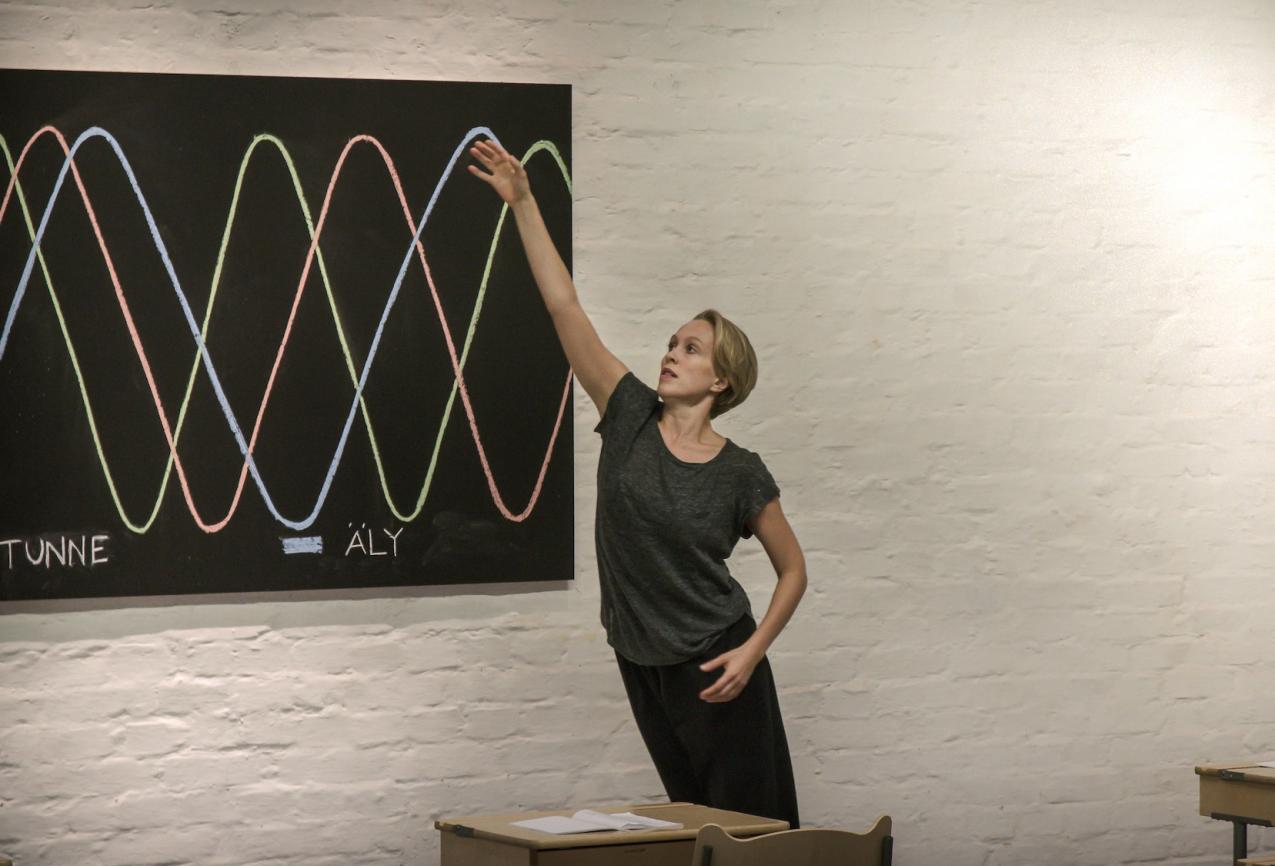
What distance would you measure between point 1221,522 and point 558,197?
8.06 feet

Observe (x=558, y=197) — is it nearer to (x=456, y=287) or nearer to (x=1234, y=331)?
(x=456, y=287)

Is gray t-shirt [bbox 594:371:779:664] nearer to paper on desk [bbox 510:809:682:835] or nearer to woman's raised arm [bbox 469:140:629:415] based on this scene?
woman's raised arm [bbox 469:140:629:415]

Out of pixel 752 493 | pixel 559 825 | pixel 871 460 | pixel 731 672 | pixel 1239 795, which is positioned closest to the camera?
pixel 559 825

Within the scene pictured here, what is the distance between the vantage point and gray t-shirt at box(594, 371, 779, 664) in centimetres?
347

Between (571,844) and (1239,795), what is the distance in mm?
1985

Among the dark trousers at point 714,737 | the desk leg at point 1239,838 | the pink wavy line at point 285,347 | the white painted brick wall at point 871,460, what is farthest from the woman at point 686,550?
the desk leg at point 1239,838

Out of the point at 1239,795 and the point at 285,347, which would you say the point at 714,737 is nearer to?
the point at 1239,795

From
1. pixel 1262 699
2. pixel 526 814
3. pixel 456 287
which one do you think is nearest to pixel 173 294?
pixel 456 287

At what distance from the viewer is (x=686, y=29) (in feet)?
15.5

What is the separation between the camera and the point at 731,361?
3.61 metres

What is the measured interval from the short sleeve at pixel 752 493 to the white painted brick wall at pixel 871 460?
1.12 m

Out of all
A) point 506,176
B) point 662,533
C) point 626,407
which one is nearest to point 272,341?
point 506,176

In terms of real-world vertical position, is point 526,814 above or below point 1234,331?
below

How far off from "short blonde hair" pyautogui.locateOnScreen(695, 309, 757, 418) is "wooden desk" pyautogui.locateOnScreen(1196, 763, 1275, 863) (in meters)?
1.50
